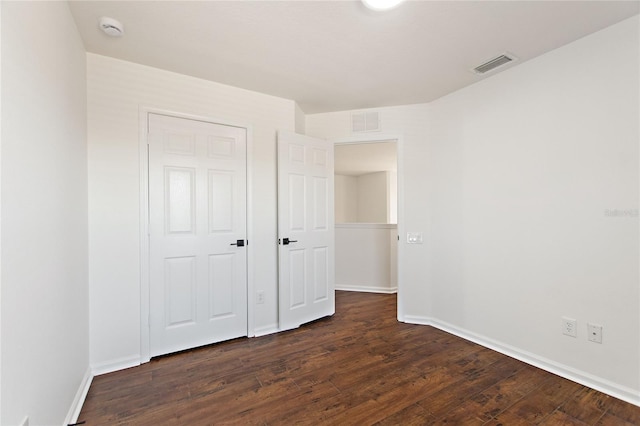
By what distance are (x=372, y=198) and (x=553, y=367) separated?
6.19 m

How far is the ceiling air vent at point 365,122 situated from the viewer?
3.47m

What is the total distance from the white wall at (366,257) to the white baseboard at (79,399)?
137 inches

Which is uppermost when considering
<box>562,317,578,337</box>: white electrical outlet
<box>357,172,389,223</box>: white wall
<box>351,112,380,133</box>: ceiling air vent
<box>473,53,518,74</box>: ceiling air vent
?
<box>473,53,518,74</box>: ceiling air vent

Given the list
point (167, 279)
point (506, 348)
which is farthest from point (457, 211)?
point (167, 279)

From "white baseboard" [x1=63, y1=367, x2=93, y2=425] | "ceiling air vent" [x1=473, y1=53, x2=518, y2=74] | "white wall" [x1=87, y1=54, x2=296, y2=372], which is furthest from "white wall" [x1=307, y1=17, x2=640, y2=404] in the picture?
"white baseboard" [x1=63, y1=367, x2=93, y2=425]

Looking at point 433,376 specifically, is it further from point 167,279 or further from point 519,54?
point 519,54

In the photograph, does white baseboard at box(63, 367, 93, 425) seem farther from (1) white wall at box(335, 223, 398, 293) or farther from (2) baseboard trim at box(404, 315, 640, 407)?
(1) white wall at box(335, 223, 398, 293)

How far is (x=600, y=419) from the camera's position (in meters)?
1.74

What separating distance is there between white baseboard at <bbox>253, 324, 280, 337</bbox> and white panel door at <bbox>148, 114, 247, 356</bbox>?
0.59 feet

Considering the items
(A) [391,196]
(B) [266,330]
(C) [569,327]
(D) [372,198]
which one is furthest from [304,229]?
(D) [372,198]

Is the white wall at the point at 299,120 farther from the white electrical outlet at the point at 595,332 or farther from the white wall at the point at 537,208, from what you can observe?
the white electrical outlet at the point at 595,332

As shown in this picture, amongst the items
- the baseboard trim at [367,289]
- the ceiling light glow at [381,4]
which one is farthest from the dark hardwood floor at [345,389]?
the ceiling light glow at [381,4]

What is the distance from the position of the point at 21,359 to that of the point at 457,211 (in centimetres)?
330

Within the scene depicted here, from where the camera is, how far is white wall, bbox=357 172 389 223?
7879mm
